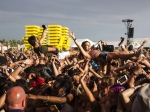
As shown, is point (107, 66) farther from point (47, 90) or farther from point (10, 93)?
point (10, 93)

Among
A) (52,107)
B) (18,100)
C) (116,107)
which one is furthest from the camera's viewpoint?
(52,107)

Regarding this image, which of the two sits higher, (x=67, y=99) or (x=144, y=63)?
(x=144, y=63)

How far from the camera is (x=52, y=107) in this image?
13.3 feet

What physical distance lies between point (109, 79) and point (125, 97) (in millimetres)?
941

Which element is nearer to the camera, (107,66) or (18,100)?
(18,100)

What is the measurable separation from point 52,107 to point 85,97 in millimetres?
593

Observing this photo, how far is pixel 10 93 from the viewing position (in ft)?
8.52

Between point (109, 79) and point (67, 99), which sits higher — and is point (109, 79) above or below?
above

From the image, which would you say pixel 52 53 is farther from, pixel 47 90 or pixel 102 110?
pixel 102 110

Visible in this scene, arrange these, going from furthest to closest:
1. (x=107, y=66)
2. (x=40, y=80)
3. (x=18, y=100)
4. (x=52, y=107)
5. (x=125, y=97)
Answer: (x=107, y=66) < (x=40, y=80) < (x=52, y=107) < (x=125, y=97) < (x=18, y=100)

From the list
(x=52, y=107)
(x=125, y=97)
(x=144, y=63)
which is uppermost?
(x=144, y=63)

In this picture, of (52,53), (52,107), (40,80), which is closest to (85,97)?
(52,107)

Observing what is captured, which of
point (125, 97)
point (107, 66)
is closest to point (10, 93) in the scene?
point (125, 97)

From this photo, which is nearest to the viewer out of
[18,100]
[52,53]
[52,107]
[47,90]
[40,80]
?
[18,100]
